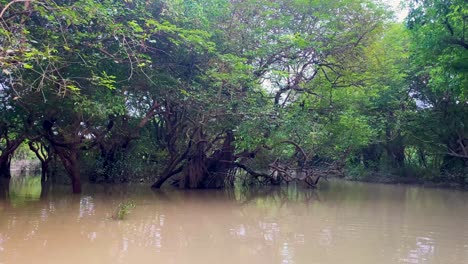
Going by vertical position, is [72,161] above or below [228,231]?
above

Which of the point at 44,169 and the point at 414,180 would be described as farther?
the point at 414,180

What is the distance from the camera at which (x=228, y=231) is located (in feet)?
25.0

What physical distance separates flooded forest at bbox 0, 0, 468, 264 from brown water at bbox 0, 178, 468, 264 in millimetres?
43

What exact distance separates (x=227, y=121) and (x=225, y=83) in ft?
4.89

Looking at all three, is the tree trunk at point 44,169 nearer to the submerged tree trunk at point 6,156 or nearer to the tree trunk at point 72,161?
the submerged tree trunk at point 6,156

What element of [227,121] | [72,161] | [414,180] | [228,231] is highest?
[227,121]

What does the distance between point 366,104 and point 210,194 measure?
731cm

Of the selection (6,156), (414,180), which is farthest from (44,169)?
(414,180)

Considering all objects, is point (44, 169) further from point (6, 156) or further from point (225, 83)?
point (225, 83)

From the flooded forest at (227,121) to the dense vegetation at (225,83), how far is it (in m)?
0.06

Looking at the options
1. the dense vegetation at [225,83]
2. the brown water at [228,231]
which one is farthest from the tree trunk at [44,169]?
the brown water at [228,231]

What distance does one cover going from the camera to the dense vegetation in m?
8.30

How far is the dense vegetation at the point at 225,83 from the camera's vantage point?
8.30 metres

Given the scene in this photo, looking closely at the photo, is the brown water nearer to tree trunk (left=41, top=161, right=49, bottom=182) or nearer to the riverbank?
tree trunk (left=41, top=161, right=49, bottom=182)
